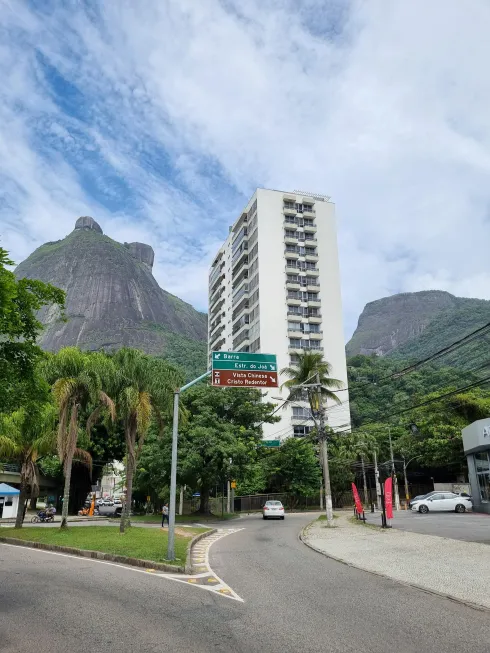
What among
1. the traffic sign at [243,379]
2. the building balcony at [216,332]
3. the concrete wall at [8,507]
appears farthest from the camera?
the building balcony at [216,332]

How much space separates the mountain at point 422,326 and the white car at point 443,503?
9801 centimetres

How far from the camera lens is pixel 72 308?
519ft

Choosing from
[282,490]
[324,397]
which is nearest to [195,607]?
[324,397]

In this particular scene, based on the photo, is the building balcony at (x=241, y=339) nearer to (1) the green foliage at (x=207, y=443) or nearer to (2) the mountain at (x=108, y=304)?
(1) the green foliage at (x=207, y=443)

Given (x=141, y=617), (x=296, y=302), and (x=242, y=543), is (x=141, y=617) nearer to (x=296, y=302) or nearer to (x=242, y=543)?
(x=242, y=543)

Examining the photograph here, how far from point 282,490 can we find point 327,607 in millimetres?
43598

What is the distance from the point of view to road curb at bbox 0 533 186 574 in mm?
12577

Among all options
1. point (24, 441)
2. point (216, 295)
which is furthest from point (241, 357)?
point (216, 295)

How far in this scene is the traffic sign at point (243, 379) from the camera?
52.4 ft

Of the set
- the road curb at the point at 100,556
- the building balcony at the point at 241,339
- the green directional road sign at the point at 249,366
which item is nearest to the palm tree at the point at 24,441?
the road curb at the point at 100,556

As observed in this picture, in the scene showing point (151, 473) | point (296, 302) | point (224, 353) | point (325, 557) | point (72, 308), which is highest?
point (72, 308)

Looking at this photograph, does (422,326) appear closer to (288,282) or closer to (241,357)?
(288,282)

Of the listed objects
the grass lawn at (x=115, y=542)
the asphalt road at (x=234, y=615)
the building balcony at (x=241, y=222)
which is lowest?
the asphalt road at (x=234, y=615)

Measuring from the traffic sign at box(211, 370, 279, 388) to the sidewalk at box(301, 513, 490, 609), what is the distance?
560 centimetres
